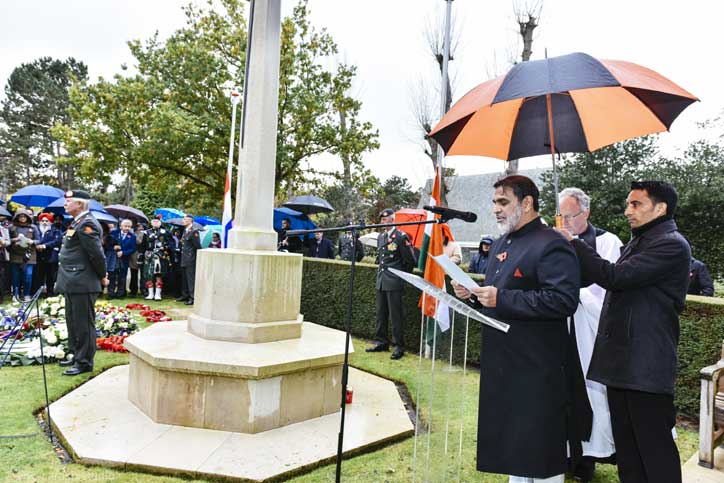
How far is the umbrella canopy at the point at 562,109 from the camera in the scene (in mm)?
2477

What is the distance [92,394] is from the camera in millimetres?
Answer: 4648

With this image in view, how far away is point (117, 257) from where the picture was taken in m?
11.0

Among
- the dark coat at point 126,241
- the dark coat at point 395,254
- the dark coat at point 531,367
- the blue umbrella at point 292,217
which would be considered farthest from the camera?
the blue umbrella at point 292,217

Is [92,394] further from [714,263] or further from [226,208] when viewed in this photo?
[714,263]

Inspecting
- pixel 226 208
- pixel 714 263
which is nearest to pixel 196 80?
pixel 226 208

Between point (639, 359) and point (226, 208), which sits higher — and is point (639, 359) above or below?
below

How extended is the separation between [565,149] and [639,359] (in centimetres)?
164

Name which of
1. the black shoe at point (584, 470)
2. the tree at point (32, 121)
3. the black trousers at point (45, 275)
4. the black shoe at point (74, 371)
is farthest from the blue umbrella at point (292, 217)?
the tree at point (32, 121)

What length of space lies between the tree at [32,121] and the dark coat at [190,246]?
39280 millimetres

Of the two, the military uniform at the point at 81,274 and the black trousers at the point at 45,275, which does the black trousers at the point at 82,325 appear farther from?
the black trousers at the point at 45,275

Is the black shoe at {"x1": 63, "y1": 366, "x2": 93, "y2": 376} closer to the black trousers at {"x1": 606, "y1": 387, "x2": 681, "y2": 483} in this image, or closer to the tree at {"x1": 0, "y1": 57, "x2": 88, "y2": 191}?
the black trousers at {"x1": 606, "y1": 387, "x2": 681, "y2": 483}

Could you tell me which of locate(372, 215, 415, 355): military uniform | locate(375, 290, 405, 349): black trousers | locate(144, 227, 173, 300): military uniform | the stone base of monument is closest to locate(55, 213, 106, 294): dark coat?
the stone base of monument

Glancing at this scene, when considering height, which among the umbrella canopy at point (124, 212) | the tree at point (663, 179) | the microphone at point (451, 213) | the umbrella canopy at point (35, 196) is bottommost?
the microphone at point (451, 213)

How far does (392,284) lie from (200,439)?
3.75 meters
